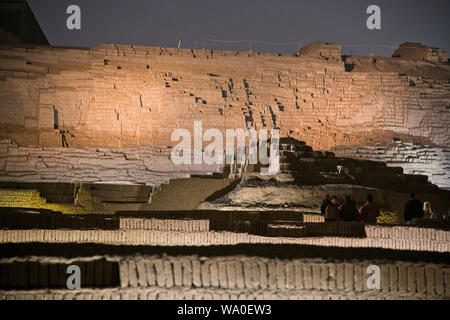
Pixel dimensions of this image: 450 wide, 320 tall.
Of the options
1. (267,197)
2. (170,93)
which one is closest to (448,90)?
(170,93)

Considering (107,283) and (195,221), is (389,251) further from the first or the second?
(195,221)

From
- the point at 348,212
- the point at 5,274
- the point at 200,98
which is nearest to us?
the point at 5,274

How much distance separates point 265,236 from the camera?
5.99 m

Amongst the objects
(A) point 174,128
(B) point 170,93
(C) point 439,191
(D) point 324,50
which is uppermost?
(D) point 324,50

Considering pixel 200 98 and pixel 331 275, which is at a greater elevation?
pixel 200 98

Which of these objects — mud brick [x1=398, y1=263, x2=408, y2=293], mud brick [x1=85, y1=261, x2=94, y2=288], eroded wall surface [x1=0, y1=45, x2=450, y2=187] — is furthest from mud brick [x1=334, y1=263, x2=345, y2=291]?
eroded wall surface [x1=0, y1=45, x2=450, y2=187]

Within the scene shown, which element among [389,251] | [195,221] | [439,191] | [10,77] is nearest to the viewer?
[389,251]

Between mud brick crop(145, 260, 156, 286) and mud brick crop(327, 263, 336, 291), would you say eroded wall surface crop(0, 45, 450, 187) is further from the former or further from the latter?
mud brick crop(145, 260, 156, 286)

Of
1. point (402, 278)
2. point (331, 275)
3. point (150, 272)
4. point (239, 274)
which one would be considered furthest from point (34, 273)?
point (402, 278)

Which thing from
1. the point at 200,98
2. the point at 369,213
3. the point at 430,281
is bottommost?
the point at 369,213

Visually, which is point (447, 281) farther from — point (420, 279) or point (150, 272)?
point (150, 272)

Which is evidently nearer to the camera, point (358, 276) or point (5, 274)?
point (5, 274)

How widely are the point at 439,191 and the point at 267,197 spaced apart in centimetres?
480

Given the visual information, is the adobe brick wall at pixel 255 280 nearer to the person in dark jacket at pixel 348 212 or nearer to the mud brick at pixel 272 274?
the mud brick at pixel 272 274
